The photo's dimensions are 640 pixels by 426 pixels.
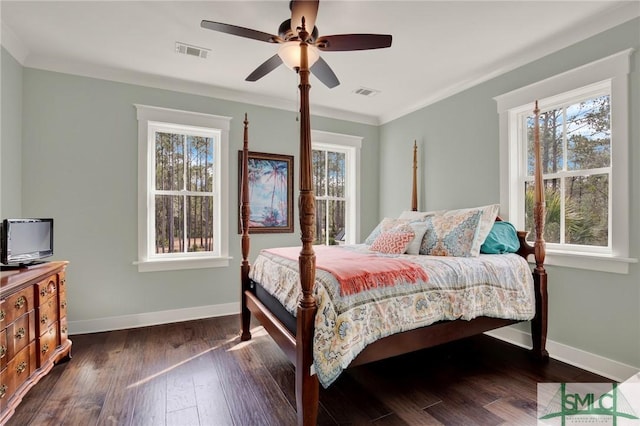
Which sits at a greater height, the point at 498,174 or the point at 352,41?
the point at 352,41

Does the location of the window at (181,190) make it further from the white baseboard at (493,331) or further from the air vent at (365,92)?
the air vent at (365,92)

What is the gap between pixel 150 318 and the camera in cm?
345

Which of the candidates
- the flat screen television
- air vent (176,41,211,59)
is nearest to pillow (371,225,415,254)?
air vent (176,41,211,59)

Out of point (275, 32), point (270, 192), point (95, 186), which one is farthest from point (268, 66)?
point (95, 186)

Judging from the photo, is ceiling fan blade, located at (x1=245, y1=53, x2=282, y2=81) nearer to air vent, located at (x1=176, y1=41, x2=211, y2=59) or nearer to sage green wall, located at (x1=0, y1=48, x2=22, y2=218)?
air vent, located at (x1=176, y1=41, x2=211, y2=59)

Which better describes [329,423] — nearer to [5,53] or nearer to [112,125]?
[112,125]

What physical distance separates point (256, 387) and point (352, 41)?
7.89 feet

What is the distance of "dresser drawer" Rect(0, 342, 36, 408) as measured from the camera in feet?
5.96

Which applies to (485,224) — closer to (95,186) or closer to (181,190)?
(181,190)

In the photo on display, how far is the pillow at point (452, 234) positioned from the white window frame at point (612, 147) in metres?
0.59

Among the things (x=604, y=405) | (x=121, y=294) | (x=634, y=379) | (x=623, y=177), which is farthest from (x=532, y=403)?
(x=121, y=294)

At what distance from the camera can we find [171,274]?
3.58 meters

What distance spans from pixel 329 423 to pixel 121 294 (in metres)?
2.65

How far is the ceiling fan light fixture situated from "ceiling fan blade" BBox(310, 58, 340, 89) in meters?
0.18
